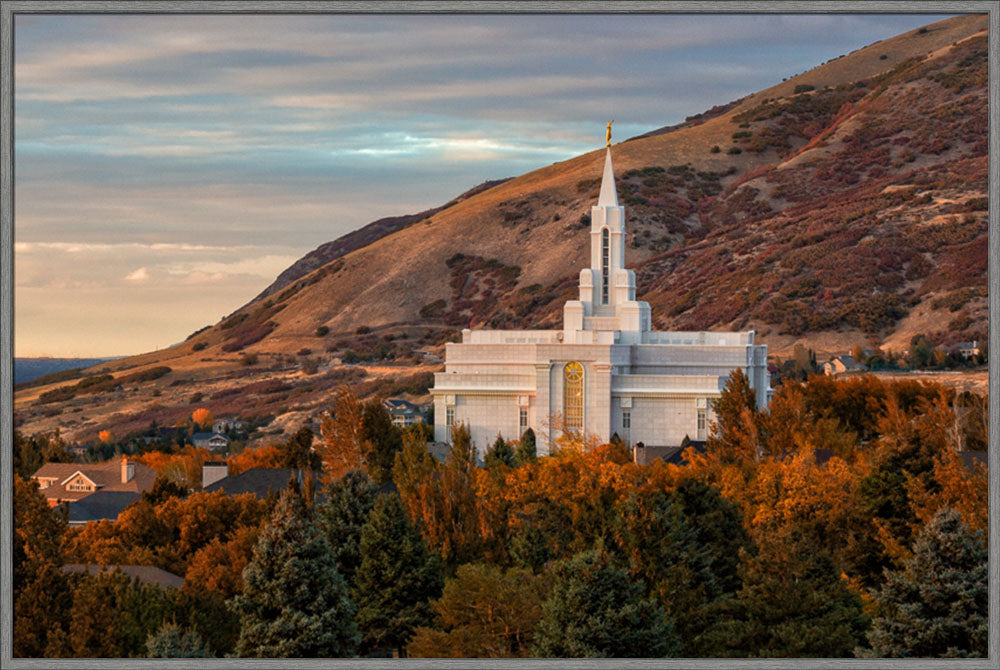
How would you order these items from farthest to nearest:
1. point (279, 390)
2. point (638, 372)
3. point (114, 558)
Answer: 1. point (279, 390)
2. point (638, 372)
3. point (114, 558)

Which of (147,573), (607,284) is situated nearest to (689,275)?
(607,284)

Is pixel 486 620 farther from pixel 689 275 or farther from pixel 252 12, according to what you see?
pixel 689 275

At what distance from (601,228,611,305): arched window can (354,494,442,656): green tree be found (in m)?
52.2

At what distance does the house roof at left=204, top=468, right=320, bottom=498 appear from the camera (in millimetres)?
66812

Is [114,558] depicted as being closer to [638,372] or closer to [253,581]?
[253,581]

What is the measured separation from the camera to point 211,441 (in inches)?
4838

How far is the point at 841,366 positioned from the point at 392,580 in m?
80.6

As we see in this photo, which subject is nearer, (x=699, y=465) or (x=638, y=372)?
(x=699, y=465)

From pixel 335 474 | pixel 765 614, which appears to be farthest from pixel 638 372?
pixel 765 614

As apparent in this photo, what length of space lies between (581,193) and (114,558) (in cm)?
15089

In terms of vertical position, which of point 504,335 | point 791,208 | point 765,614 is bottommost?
point 765,614

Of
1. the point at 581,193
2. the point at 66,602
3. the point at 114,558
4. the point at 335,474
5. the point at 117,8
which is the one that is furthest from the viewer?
the point at 581,193

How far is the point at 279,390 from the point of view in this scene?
151 meters

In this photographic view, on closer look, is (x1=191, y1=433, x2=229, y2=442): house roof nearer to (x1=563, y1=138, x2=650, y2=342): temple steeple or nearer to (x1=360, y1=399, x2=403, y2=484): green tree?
(x1=563, y1=138, x2=650, y2=342): temple steeple
